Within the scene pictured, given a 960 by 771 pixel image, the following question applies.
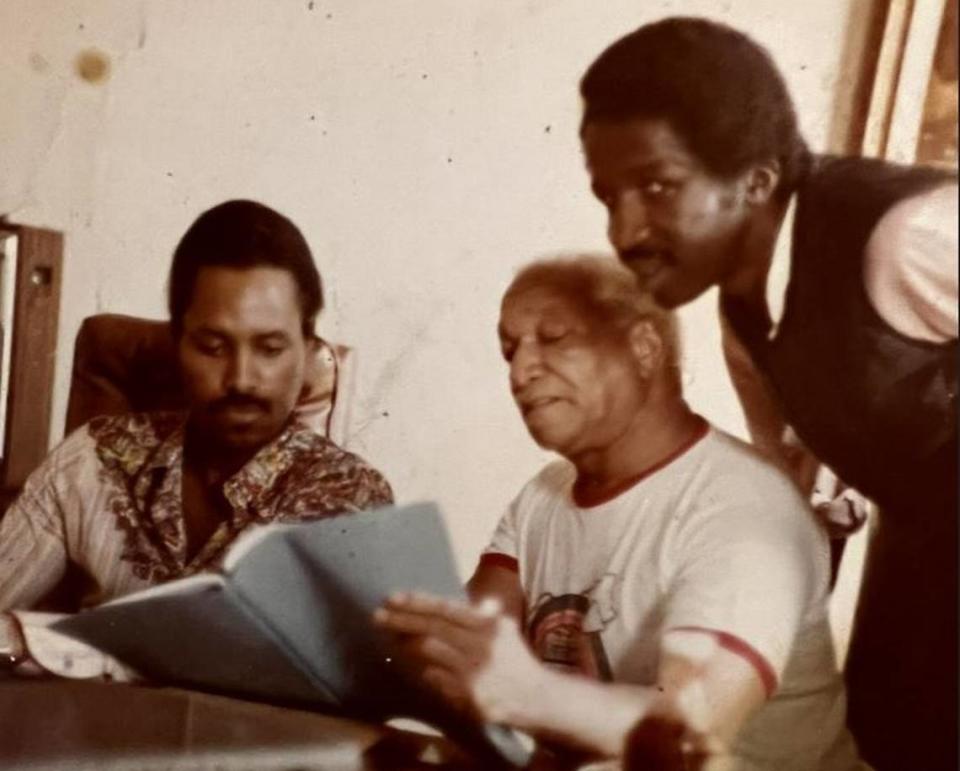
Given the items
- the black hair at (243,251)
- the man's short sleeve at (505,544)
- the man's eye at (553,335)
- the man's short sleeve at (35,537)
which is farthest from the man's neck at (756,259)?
the man's short sleeve at (35,537)

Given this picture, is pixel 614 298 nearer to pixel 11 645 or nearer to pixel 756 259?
pixel 756 259

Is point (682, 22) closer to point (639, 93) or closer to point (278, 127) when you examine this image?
point (639, 93)

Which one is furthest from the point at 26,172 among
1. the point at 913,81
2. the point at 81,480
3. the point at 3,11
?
the point at 913,81

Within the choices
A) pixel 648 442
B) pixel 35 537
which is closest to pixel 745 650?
pixel 648 442

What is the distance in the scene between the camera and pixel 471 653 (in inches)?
31.0

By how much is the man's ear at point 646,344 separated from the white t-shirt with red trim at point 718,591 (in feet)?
0.21

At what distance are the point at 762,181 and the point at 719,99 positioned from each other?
0.20 feet

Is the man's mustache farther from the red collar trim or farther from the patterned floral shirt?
the red collar trim

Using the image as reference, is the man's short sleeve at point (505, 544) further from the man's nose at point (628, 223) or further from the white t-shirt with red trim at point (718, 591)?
the man's nose at point (628, 223)

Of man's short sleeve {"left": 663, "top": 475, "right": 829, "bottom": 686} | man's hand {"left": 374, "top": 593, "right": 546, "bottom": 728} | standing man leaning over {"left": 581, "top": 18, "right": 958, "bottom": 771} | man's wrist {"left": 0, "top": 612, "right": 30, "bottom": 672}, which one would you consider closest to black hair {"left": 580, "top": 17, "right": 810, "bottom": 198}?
standing man leaning over {"left": 581, "top": 18, "right": 958, "bottom": 771}

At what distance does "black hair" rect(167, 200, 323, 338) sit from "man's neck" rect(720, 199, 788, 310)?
313 mm

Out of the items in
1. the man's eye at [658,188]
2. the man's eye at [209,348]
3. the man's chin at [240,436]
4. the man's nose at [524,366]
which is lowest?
the man's chin at [240,436]

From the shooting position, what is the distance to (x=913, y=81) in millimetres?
779

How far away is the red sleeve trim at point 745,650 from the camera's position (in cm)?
75
